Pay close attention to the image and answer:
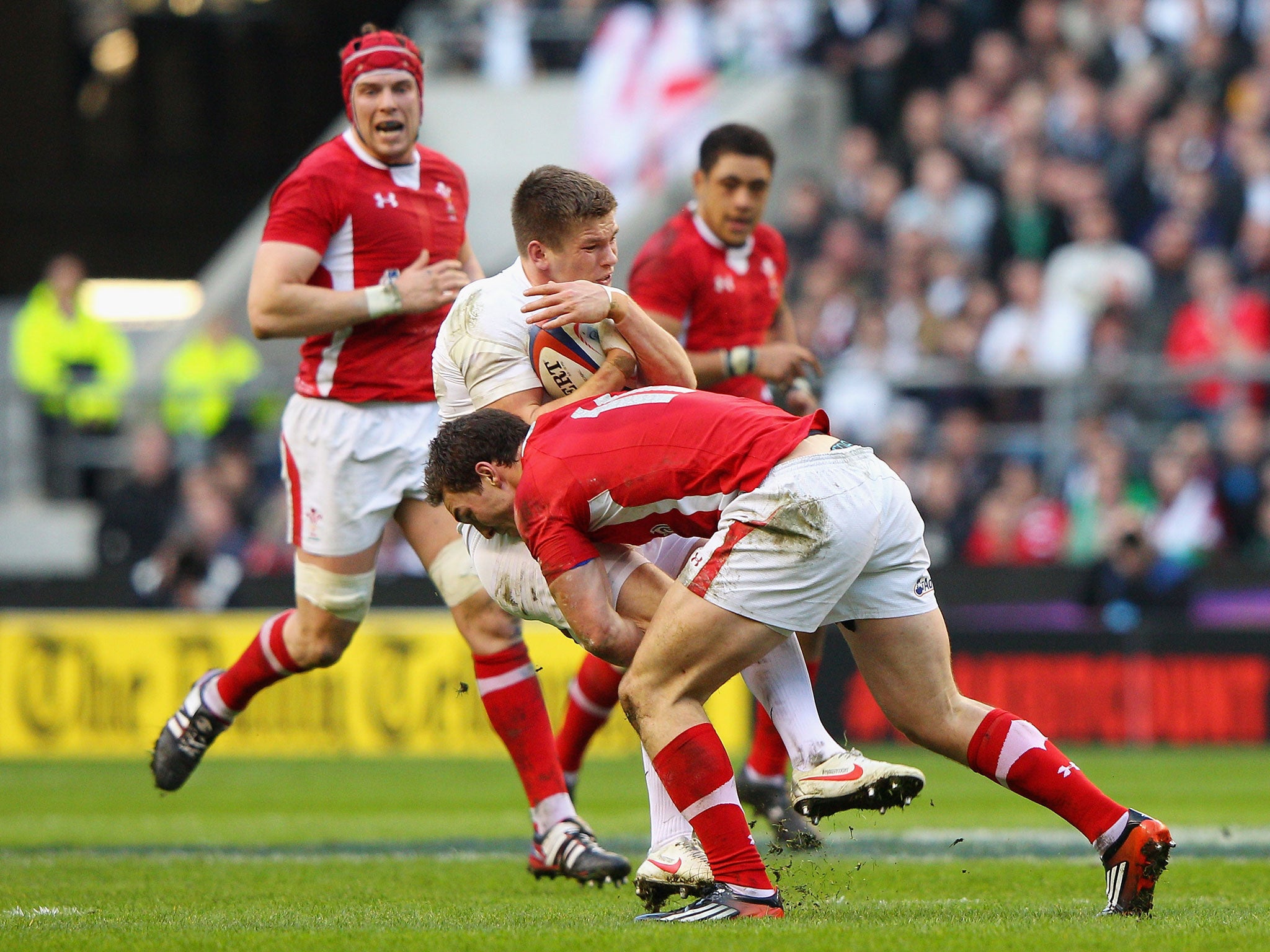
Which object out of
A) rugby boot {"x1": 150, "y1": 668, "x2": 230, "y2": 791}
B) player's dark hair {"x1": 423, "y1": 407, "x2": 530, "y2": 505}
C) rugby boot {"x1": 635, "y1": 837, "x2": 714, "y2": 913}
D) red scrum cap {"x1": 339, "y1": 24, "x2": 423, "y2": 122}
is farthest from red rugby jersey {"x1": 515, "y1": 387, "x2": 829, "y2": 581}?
rugby boot {"x1": 150, "y1": 668, "x2": 230, "y2": 791}

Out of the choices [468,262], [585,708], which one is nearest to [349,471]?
[468,262]

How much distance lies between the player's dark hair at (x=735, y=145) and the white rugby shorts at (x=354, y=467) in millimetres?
1718

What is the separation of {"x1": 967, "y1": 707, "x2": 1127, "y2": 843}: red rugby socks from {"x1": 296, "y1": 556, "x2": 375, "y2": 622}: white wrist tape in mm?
2682

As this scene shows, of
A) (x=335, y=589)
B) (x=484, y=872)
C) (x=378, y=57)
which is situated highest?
(x=378, y=57)

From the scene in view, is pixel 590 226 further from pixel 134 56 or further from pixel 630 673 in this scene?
pixel 134 56

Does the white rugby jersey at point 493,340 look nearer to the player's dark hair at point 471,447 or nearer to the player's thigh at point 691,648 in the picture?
the player's dark hair at point 471,447

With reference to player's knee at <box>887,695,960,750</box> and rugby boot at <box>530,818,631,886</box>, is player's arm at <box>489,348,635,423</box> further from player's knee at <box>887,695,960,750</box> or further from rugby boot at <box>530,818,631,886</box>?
rugby boot at <box>530,818,631,886</box>

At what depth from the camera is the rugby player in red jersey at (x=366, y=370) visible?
6.99 metres

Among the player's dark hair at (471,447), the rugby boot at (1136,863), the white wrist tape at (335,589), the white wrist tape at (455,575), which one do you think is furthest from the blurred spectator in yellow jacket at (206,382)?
the rugby boot at (1136,863)

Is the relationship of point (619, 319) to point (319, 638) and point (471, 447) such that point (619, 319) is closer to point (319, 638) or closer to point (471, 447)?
point (471, 447)

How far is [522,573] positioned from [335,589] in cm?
170

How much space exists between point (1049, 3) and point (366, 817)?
37.4ft

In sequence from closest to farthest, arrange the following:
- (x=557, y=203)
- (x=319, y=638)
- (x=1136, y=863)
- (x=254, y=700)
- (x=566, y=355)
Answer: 1. (x=1136, y=863)
2. (x=557, y=203)
3. (x=566, y=355)
4. (x=319, y=638)
5. (x=254, y=700)

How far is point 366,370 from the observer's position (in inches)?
286
